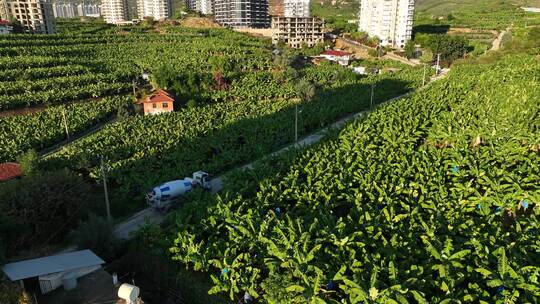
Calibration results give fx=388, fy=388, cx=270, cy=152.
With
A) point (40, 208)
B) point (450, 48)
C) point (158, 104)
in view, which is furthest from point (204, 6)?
point (40, 208)

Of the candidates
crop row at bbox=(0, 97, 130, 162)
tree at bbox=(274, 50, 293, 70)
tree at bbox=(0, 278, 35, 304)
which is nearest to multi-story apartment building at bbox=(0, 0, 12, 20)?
crop row at bbox=(0, 97, 130, 162)

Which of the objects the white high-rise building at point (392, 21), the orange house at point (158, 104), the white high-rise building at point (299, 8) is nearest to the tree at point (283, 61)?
the orange house at point (158, 104)

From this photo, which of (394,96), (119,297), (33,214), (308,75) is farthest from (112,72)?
(119,297)

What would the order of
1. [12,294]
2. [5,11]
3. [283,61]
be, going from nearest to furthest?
[12,294]
[283,61]
[5,11]

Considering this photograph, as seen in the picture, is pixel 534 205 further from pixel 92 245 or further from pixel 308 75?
pixel 308 75

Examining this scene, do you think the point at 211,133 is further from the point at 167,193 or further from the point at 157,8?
the point at 157,8

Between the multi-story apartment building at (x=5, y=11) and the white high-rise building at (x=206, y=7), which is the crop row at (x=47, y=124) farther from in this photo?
the white high-rise building at (x=206, y=7)
